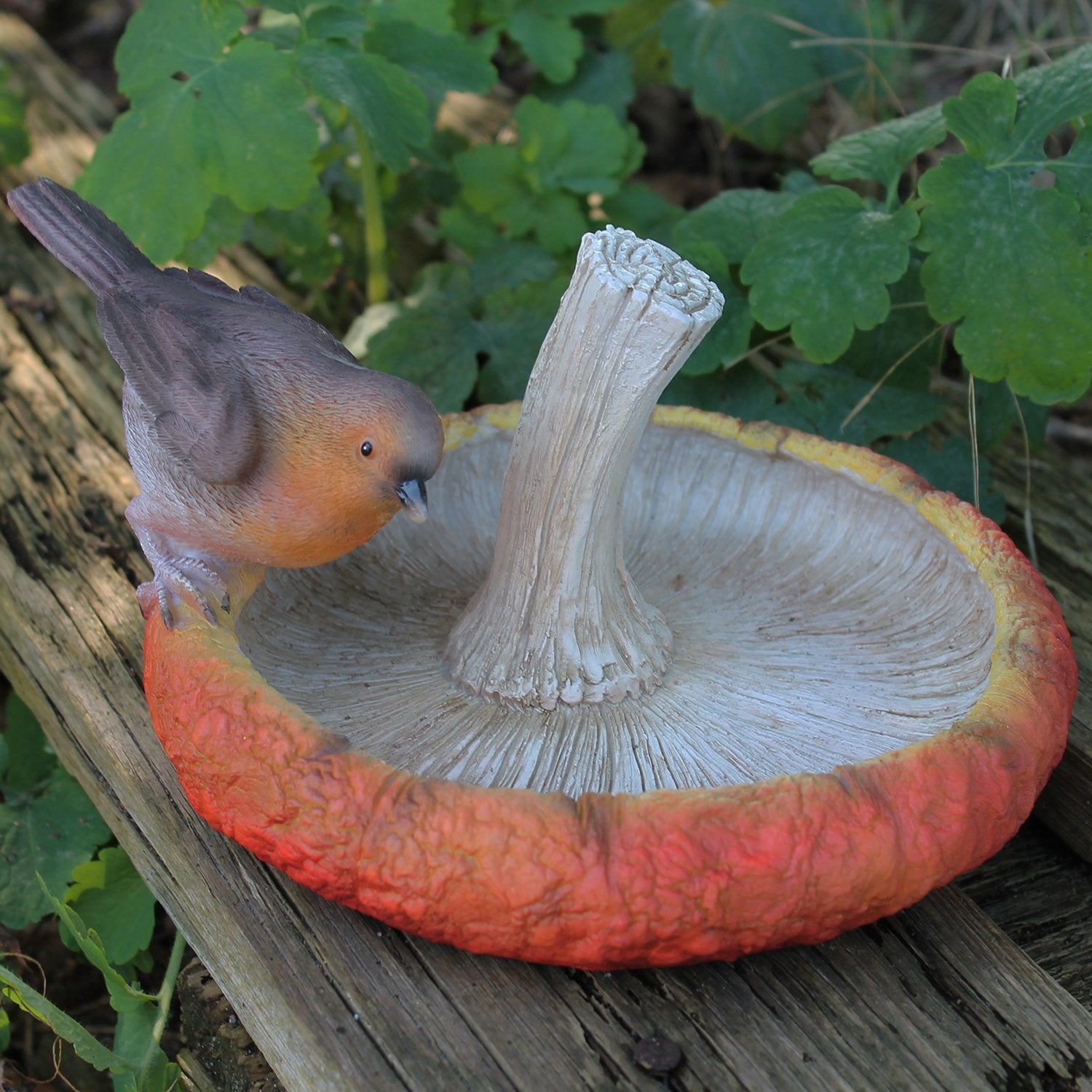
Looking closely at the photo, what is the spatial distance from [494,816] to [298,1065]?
57 centimetres

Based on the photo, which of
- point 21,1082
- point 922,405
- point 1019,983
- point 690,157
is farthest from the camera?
point 690,157

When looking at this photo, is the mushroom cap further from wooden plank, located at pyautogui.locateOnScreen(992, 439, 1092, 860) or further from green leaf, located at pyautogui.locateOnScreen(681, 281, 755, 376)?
green leaf, located at pyautogui.locateOnScreen(681, 281, 755, 376)

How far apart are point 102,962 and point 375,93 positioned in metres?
2.02

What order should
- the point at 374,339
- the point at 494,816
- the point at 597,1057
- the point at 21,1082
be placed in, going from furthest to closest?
the point at 374,339, the point at 21,1082, the point at 597,1057, the point at 494,816

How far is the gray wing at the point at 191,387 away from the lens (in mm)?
1954

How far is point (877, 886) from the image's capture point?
1760 mm

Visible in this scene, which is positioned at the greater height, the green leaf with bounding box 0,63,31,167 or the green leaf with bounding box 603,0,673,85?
the green leaf with bounding box 0,63,31,167

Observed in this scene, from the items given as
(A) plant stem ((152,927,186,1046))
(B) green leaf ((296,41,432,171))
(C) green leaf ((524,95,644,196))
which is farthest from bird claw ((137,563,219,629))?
(C) green leaf ((524,95,644,196))

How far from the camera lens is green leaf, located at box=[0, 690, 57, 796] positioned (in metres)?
2.91

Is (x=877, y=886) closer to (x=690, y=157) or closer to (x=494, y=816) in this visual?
(x=494, y=816)

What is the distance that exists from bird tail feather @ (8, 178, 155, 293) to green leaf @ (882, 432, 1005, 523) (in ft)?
6.17

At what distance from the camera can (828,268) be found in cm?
274

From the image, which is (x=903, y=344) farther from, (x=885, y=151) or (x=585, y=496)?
(x=585, y=496)

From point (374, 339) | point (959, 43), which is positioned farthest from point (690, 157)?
point (374, 339)
